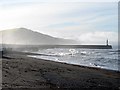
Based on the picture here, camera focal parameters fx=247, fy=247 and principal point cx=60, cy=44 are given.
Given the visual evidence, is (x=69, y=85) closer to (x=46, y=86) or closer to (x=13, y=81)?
(x=46, y=86)

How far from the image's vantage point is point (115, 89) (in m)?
12.1

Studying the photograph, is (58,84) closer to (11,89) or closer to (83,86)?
(83,86)

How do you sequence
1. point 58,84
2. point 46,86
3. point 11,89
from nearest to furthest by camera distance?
point 11,89
point 46,86
point 58,84

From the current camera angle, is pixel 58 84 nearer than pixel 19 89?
No

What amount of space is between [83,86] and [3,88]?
3933 millimetres

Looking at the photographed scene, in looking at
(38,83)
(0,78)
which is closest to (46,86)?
(38,83)

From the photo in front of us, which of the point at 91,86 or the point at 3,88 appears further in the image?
the point at 91,86

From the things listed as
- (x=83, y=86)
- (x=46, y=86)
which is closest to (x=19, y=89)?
(x=46, y=86)

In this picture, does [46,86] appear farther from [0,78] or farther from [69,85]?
[0,78]

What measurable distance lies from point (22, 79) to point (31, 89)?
2.25 meters

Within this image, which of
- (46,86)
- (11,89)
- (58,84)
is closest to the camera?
(11,89)

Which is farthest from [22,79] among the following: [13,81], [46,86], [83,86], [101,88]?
[101,88]

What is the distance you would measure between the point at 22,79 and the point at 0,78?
1.12 metres

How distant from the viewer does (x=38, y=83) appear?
39.5ft
